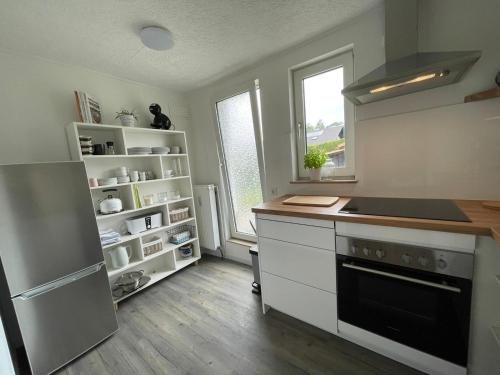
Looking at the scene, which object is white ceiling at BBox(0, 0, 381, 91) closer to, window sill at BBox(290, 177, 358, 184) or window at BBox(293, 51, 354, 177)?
window at BBox(293, 51, 354, 177)

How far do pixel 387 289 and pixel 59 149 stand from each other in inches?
108

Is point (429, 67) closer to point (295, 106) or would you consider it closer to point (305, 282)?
point (295, 106)

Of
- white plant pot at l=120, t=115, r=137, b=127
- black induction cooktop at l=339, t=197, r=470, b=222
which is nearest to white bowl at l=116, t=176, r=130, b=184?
white plant pot at l=120, t=115, r=137, b=127

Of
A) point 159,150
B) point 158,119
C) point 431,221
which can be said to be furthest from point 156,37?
point 431,221

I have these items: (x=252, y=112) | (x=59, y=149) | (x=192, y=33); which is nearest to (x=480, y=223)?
(x=252, y=112)

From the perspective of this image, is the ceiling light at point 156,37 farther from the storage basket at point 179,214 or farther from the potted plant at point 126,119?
the storage basket at point 179,214

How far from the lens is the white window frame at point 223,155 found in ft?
7.23

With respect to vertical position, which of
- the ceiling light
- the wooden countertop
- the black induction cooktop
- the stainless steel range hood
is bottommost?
the wooden countertop

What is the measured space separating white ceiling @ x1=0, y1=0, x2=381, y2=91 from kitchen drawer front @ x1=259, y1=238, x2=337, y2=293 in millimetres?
1643

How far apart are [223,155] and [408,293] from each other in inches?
86.8

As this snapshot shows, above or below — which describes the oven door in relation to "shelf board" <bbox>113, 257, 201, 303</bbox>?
above

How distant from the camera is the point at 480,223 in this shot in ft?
3.07

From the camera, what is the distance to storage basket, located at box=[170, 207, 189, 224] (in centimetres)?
249

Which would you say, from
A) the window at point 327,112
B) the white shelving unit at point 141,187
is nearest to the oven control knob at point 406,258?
the window at point 327,112
